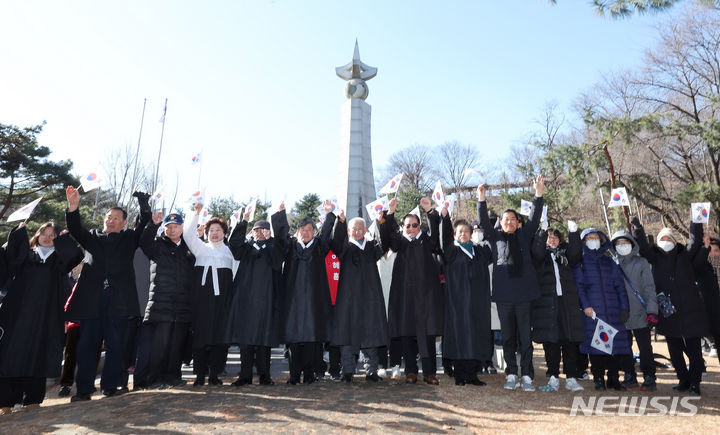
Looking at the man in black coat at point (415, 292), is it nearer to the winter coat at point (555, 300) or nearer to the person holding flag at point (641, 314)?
the winter coat at point (555, 300)

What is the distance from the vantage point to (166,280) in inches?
190

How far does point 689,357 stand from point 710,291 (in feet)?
2.79

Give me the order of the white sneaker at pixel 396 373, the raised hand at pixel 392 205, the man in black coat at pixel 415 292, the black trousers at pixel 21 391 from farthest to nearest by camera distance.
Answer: the white sneaker at pixel 396 373
the raised hand at pixel 392 205
the man in black coat at pixel 415 292
the black trousers at pixel 21 391

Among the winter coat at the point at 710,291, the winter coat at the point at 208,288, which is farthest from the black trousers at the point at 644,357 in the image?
the winter coat at the point at 208,288

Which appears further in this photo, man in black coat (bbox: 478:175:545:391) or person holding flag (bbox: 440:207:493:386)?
person holding flag (bbox: 440:207:493:386)

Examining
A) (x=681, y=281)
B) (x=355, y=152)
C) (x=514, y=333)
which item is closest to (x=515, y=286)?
(x=514, y=333)

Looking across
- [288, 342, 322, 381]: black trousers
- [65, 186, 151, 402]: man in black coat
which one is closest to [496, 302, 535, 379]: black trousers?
[288, 342, 322, 381]: black trousers

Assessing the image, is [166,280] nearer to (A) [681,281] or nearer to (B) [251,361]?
(B) [251,361]

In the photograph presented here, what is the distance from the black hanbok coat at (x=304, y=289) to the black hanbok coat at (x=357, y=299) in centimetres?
13

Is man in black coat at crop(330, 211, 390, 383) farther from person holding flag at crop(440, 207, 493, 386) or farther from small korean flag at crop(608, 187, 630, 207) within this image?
small korean flag at crop(608, 187, 630, 207)

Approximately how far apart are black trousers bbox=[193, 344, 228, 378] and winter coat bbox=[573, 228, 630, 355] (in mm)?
3895

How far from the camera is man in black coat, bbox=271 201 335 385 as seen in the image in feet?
16.2

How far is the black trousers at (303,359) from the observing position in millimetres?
5012

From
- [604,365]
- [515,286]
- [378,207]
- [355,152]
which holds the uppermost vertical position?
[355,152]
